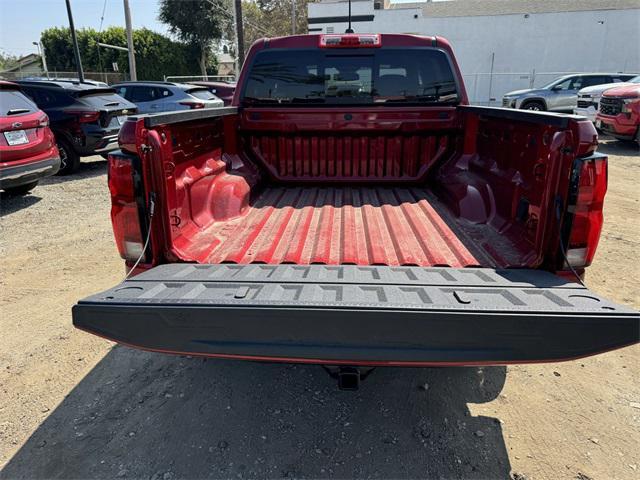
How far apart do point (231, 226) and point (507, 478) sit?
2.42 meters

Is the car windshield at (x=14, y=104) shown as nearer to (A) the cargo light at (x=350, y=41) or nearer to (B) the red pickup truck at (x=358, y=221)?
(B) the red pickup truck at (x=358, y=221)

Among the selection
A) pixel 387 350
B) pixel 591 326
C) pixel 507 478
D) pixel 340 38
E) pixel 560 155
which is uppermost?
pixel 340 38

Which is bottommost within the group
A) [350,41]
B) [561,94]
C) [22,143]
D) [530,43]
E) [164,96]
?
[22,143]

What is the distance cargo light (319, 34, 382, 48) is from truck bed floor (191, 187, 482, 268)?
4.47 ft

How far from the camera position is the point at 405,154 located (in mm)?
4387

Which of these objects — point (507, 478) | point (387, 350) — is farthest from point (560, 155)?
point (507, 478)

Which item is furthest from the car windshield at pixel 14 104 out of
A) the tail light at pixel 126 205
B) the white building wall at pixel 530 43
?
the white building wall at pixel 530 43

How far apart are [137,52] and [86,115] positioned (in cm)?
3309

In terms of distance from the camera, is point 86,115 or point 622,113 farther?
point 622,113

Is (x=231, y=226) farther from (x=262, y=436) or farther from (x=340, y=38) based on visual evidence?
(x=340, y=38)

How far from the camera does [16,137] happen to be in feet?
22.4

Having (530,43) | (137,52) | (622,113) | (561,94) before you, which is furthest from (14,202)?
(137,52)

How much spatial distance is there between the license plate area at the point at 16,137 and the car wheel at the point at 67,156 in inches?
105

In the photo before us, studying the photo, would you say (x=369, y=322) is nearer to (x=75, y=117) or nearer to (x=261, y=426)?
(x=261, y=426)
